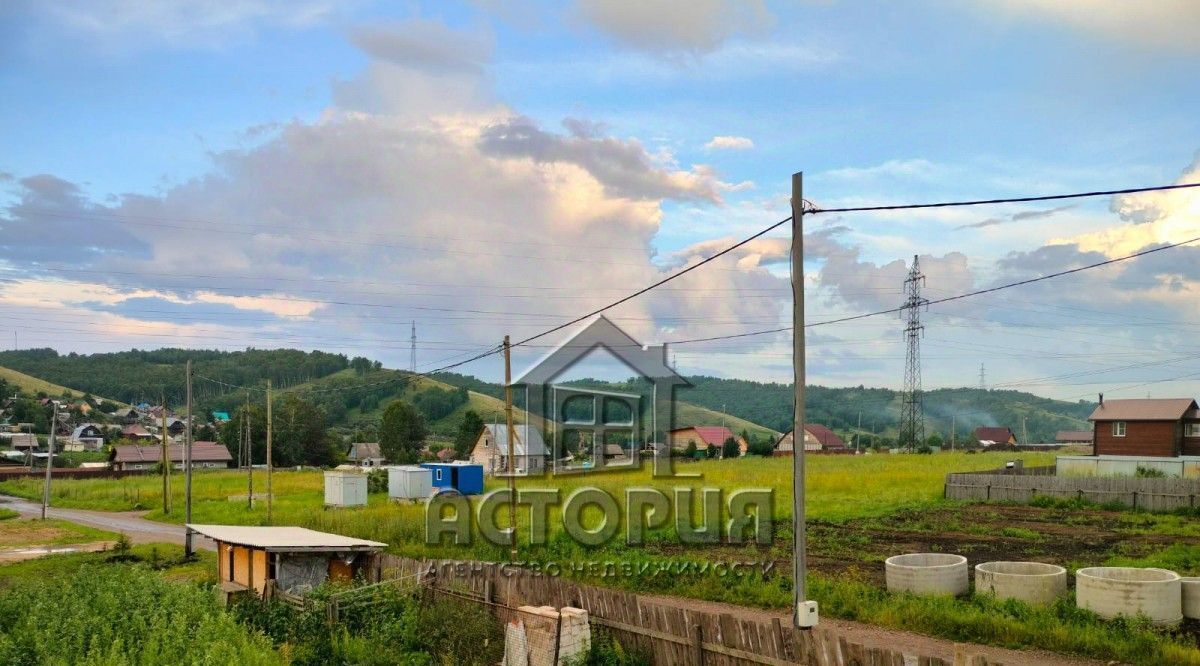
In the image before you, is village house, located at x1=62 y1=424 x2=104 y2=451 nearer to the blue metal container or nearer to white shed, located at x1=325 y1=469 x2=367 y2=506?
the blue metal container

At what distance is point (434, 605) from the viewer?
15.6 meters

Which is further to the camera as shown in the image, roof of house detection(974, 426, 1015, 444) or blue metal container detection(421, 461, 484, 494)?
roof of house detection(974, 426, 1015, 444)

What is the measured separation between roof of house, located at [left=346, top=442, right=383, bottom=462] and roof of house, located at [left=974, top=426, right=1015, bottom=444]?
92.2 metres

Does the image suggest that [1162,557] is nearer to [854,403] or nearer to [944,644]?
[944,644]

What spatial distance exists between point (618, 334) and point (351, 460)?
78.9 metres

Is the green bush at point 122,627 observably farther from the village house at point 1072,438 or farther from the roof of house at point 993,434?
the roof of house at point 993,434

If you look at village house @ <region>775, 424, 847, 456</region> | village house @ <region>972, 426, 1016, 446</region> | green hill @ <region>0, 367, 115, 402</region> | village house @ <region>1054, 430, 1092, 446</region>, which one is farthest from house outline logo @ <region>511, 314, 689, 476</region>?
green hill @ <region>0, 367, 115, 402</region>

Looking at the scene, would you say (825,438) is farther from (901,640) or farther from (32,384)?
(32,384)

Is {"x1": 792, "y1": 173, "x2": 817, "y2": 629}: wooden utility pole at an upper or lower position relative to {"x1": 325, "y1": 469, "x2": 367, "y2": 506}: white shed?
upper

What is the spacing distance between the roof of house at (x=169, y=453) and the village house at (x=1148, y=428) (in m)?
76.2

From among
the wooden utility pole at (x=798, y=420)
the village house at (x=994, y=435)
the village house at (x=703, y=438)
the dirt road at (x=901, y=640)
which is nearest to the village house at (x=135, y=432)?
the village house at (x=703, y=438)

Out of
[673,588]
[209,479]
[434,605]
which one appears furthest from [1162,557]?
[209,479]

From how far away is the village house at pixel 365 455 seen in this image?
9619cm

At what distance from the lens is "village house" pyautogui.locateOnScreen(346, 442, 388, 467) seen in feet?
316
